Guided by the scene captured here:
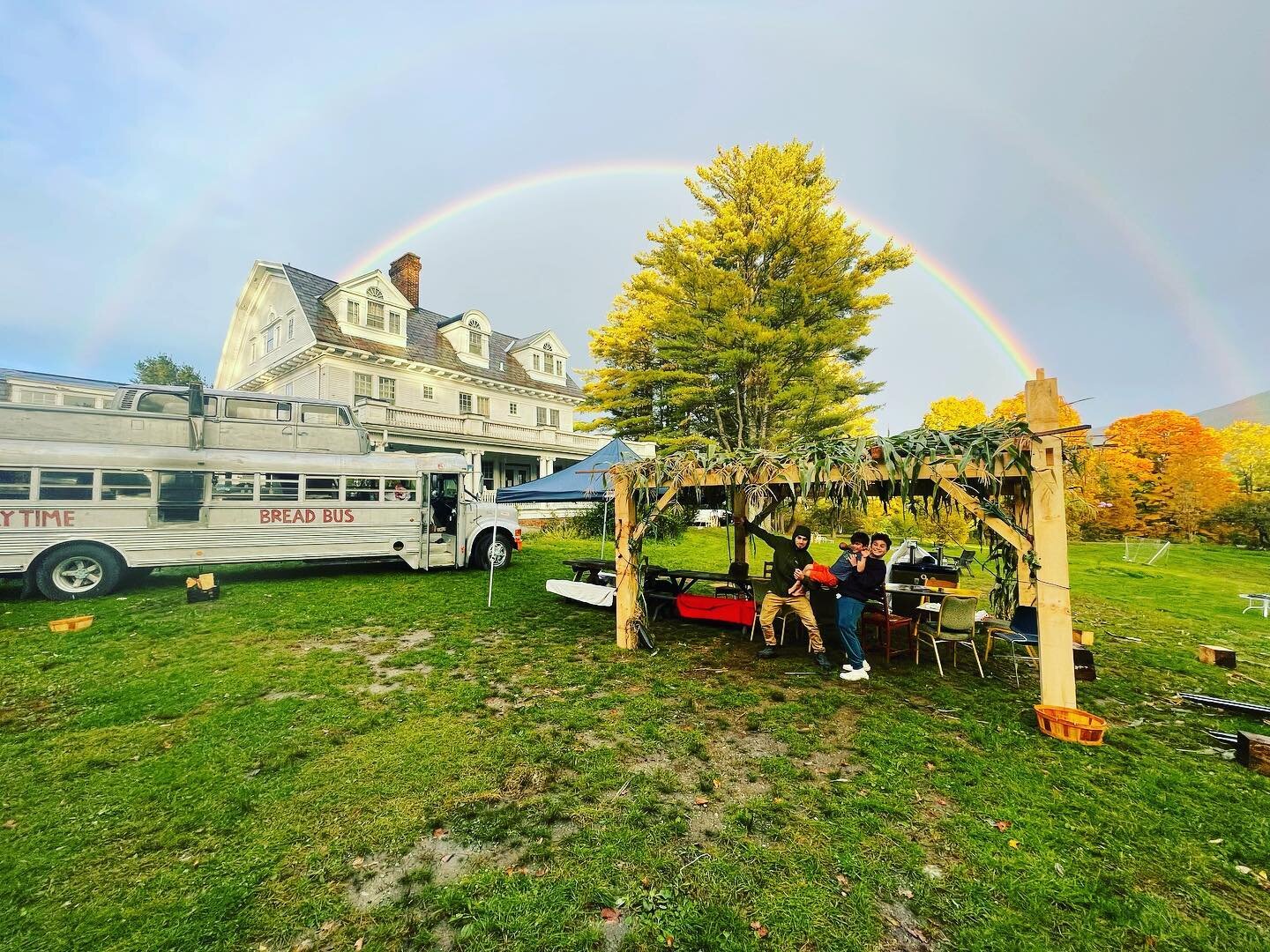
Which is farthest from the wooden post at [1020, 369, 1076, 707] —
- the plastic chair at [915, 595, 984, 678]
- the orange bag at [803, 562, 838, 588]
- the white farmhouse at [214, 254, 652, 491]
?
the white farmhouse at [214, 254, 652, 491]

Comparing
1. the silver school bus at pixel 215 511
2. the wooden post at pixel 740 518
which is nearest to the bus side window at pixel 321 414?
the silver school bus at pixel 215 511

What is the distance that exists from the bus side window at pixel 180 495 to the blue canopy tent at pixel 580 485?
20.6ft

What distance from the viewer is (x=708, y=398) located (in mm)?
21203

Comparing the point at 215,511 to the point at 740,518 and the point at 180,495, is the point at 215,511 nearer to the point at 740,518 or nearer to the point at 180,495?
the point at 180,495

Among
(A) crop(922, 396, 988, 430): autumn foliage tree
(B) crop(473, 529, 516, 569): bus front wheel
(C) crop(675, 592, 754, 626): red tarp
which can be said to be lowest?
(C) crop(675, 592, 754, 626): red tarp

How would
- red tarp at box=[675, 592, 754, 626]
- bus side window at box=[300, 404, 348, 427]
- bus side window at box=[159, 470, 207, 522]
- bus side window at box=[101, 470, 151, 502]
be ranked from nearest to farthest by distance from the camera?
red tarp at box=[675, 592, 754, 626] → bus side window at box=[101, 470, 151, 502] → bus side window at box=[159, 470, 207, 522] → bus side window at box=[300, 404, 348, 427]

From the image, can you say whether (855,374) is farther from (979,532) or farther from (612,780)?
(612,780)

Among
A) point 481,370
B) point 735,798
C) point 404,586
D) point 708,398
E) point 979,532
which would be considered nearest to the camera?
point 735,798

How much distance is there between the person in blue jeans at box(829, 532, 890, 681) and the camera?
6.09 metres

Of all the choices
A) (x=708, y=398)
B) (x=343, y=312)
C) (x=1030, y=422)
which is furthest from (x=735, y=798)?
(x=343, y=312)

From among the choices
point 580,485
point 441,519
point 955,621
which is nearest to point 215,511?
point 441,519

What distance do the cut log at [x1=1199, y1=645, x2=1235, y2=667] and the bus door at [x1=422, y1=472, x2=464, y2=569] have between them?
13.9 m

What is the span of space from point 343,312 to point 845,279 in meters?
21.3

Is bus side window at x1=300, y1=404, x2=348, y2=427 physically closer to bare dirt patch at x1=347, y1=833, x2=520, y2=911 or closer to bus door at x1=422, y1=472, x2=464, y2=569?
bus door at x1=422, y1=472, x2=464, y2=569
